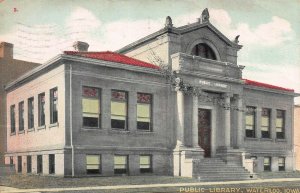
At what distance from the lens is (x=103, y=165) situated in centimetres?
2139

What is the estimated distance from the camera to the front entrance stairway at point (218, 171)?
22.4 m

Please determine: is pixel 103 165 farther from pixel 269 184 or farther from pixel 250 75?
pixel 250 75

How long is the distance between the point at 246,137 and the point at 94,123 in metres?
11.4

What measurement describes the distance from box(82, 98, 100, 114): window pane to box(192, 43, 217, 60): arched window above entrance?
24.6 ft

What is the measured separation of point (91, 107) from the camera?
21.4 m

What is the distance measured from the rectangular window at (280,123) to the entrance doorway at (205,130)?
22.7 ft

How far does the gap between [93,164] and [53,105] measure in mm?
3592

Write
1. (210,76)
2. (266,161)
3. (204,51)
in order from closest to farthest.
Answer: (210,76), (204,51), (266,161)

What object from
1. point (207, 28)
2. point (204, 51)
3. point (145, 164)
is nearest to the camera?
point (145, 164)

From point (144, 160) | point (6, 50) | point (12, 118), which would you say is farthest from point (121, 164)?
point (12, 118)

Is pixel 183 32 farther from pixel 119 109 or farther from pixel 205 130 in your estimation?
pixel 119 109

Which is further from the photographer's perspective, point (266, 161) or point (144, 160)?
point (266, 161)

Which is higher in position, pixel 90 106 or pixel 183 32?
pixel 183 32

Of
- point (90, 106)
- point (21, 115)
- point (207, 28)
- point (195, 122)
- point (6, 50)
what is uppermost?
point (207, 28)
